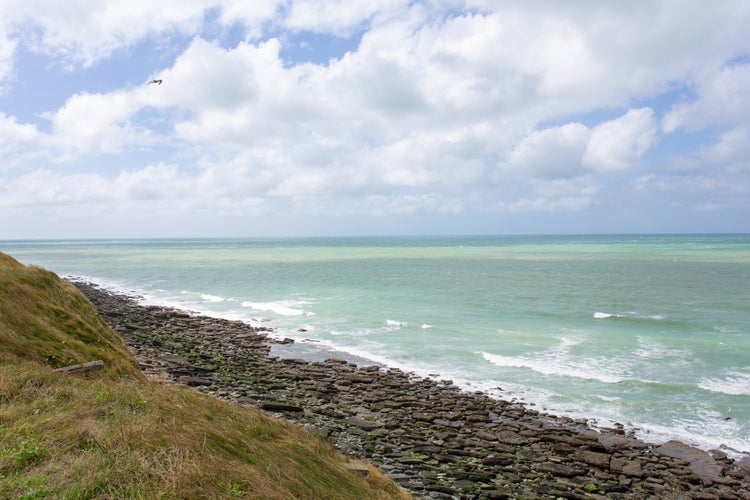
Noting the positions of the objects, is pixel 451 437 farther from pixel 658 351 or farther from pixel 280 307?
pixel 280 307

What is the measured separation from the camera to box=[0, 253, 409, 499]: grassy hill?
4844mm

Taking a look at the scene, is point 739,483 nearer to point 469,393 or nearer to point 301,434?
point 469,393

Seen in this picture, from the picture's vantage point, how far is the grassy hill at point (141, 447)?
4844mm

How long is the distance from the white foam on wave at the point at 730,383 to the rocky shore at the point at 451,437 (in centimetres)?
614

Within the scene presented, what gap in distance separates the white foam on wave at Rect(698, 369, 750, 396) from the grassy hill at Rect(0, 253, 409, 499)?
→ 14855mm

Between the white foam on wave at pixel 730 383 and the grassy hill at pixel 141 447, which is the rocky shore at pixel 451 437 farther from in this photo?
the white foam on wave at pixel 730 383

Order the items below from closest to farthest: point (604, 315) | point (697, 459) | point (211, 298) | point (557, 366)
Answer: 1. point (697, 459)
2. point (557, 366)
3. point (604, 315)
4. point (211, 298)

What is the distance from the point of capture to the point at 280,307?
127 feet

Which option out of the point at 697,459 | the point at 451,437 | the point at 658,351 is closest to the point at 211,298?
the point at 658,351

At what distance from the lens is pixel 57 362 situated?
10.8 meters

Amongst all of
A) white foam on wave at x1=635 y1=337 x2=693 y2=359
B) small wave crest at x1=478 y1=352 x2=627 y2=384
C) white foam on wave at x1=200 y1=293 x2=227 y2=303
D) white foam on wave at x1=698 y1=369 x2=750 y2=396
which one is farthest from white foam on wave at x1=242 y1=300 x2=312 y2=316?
white foam on wave at x1=698 y1=369 x2=750 y2=396

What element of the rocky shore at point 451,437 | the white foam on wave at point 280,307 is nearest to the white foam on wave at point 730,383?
the rocky shore at point 451,437

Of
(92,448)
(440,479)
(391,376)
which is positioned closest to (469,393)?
(391,376)

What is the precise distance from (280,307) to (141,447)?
3347 cm
